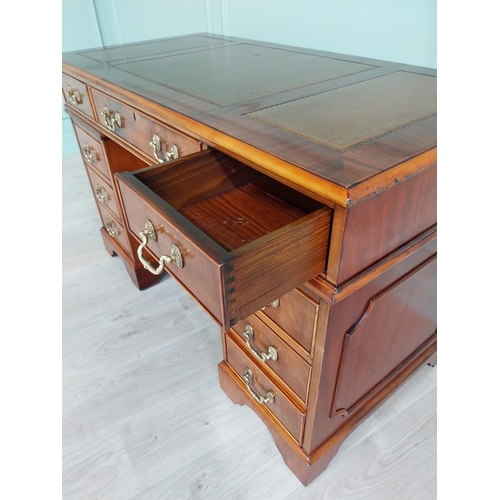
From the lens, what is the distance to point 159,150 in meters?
0.79

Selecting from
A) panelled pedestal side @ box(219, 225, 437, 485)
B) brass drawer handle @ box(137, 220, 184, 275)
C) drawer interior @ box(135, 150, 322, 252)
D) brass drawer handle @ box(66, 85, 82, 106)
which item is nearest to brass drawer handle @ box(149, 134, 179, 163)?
drawer interior @ box(135, 150, 322, 252)

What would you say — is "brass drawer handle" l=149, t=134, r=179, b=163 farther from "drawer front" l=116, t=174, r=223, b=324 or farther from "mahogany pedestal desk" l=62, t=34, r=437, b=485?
"drawer front" l=116, t=174, r=223, b=324

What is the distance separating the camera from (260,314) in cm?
71

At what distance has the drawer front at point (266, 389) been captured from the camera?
774mm

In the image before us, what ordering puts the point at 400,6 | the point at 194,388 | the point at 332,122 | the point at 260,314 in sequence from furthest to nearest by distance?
the point at 194,388
the point at 400,6
the point at 260,314
the point at 332,122

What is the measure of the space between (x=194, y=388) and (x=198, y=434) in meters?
0.14

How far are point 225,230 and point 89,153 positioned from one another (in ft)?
2.95

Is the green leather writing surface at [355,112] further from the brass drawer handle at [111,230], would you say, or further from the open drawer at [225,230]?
the brass drawer handle at [111,230]

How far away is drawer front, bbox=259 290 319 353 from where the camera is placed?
0.59 meters

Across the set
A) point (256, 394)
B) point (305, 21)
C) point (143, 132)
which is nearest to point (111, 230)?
point (143, 132)

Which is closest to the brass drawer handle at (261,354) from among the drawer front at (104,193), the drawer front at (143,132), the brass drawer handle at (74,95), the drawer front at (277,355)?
the drawer front at (277,355)

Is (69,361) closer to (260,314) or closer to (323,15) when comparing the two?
(260,314)

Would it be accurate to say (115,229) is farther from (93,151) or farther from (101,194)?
(93,151)

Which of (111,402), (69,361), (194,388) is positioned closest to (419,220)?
(194,388)
